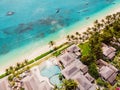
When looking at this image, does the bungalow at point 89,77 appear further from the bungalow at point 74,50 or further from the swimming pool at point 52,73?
the bungalow at point 74,50

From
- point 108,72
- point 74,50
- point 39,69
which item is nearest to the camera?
point 108,72

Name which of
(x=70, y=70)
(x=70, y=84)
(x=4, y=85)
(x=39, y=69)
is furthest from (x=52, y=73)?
(x=4, y=85)

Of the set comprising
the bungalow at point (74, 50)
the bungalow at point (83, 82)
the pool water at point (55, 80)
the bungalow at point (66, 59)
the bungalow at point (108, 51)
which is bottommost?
the bungalow at point (83, 82)

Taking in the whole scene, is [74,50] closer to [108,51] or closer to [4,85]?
[108,51]

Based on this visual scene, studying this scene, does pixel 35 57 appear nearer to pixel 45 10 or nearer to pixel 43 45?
pixel 43 45

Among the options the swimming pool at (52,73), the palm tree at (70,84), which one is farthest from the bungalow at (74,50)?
the palm tree at (70,84)

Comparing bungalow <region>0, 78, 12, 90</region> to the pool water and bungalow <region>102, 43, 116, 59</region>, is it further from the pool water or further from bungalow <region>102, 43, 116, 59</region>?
bungalow <region>102, 43, 116, 59</region>

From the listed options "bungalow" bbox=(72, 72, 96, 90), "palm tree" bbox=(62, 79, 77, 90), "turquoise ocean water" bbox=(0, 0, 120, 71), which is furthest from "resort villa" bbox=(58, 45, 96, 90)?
"turquoise ocean water" bbox=(0, 0, 120, 71)
